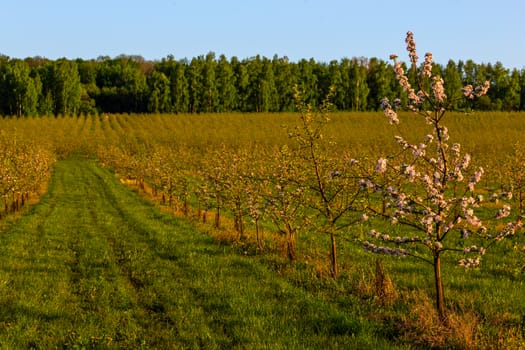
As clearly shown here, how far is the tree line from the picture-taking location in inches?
4397

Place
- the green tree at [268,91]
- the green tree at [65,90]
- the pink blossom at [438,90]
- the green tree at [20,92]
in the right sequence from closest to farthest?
the pink blossom at [438,90]
the green tree at [20,92]
the green tree at [65,90]
the green tree at [268,91]

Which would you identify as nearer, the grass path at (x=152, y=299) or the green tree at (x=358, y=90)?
the grass path at (x=152, y=299)

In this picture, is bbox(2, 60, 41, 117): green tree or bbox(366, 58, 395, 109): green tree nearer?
bbox(2, 60, 41, 117): green tree

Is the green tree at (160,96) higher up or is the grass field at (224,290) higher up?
the green tree at (160,96)

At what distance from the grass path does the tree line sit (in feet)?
314

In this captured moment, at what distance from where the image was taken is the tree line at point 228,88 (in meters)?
112

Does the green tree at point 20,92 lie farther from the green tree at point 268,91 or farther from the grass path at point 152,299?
the grass path at point 152,299

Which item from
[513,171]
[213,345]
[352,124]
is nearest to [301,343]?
[213,345]

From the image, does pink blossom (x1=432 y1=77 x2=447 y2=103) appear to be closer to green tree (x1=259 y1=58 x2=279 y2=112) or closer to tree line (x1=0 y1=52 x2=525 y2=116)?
tree line (x1=0 y1=52 x2=525 y2=116)

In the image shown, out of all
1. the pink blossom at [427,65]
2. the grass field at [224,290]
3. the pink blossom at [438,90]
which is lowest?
the grass field at [224,290]

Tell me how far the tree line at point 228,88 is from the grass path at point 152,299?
95607mm

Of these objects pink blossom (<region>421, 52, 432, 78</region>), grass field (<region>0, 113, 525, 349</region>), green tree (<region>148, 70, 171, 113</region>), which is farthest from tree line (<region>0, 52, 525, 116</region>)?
pink blossom (<region>421, 52, 432, 78</region>)

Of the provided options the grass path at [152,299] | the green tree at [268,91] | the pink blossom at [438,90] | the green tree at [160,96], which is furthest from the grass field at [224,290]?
the green tree at [268,91]

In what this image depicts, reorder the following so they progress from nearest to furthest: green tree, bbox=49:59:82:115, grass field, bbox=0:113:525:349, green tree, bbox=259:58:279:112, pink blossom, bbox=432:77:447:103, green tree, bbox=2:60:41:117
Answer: pink blossom, bbox=432:77:447:103 → grass field, bbox=0:113:525:349 → green tree, bbox=2:60:41:117 → green tree, bbox=49:59:82:115 → green tree, bbox=259:58:279:112
